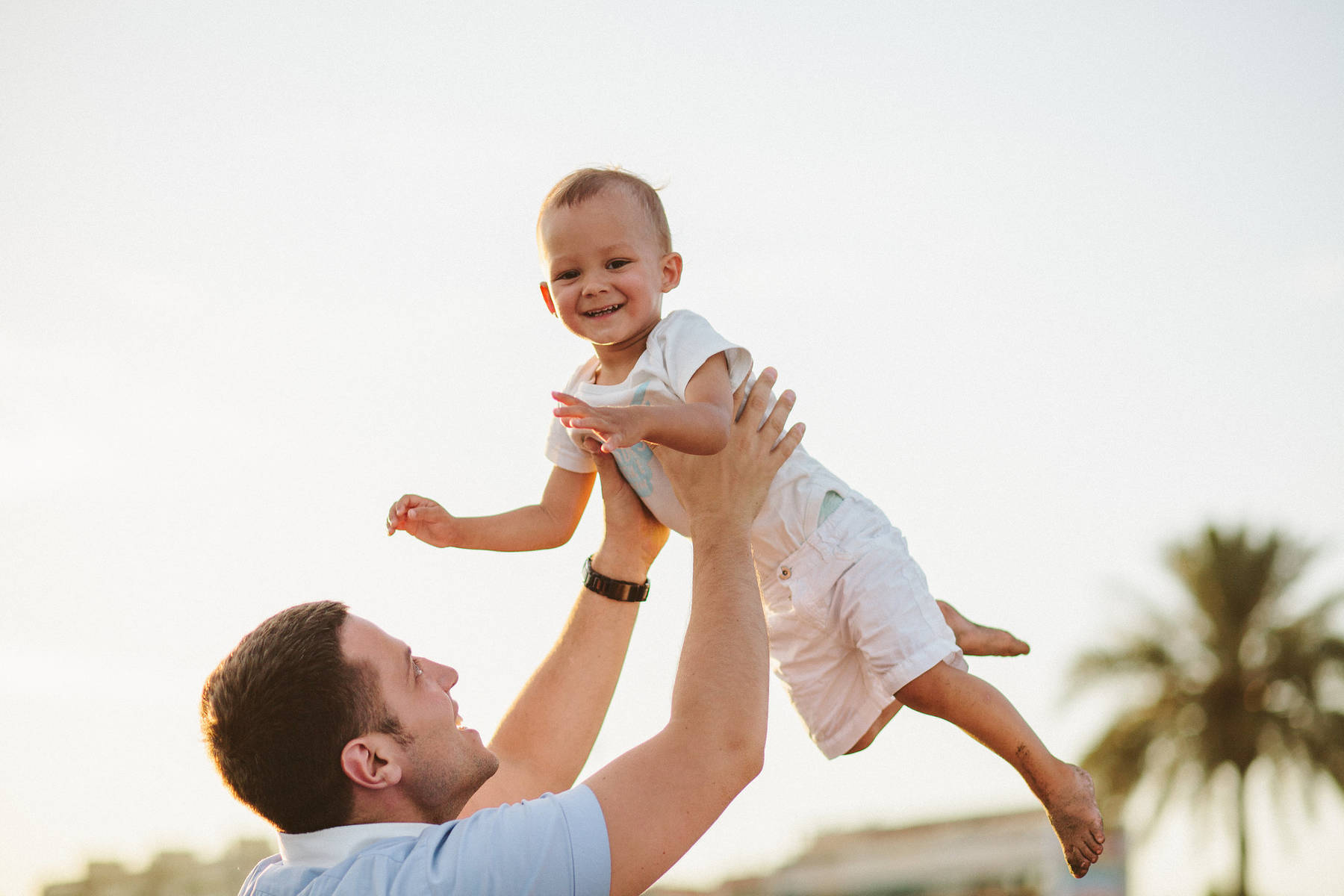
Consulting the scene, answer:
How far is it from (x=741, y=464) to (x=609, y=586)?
94 cm

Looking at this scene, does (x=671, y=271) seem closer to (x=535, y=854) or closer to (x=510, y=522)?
(x=510, y=522)

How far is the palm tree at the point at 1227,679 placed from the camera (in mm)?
23422

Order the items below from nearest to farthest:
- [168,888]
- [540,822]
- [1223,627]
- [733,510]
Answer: [540,822] → [733,510] → [1223,627] → [168,888]

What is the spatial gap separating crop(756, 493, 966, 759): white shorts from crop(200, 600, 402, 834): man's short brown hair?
131 centimetres

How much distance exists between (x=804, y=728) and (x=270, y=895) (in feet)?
5.70

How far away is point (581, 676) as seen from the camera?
465 centimetres

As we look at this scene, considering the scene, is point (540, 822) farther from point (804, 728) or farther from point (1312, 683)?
point (1312, 683)

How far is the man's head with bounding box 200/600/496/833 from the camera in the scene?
11.1 ft

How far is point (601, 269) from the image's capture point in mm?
4160

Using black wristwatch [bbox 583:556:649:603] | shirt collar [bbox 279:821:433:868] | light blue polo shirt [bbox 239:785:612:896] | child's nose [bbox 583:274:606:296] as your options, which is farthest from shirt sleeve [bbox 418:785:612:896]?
child's nose [bbox 583:274:606:296]

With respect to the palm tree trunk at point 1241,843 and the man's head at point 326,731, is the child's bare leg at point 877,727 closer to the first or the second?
the man's head at point 326,731

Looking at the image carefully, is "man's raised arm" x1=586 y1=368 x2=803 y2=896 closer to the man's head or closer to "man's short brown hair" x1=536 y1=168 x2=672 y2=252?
the man's head

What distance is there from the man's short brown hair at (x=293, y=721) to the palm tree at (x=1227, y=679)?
21.6 m

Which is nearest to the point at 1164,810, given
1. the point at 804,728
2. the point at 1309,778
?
the point at 1309,778
